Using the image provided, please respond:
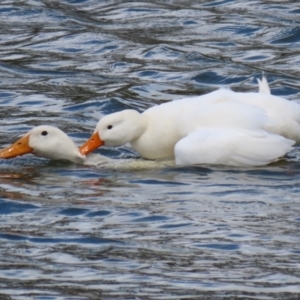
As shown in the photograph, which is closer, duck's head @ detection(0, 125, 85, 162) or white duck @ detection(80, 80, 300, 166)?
white duck @ detection(80, 80, 300, 166)

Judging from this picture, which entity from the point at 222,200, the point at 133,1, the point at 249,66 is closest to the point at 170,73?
the point at 249,66

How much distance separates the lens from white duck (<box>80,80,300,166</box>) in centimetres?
941

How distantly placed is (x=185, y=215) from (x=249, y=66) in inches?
237

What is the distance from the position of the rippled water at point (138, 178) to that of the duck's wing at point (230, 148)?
0.32ft

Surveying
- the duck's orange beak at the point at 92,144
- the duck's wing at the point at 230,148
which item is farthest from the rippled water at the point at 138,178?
the duck's orange beak at the point at 92,144

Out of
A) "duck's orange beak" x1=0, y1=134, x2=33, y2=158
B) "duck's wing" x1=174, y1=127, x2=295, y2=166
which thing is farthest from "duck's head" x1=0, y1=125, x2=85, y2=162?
"duck's wing" x1=174, y1=127, x2=295, y2=166

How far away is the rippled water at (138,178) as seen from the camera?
6.67 m

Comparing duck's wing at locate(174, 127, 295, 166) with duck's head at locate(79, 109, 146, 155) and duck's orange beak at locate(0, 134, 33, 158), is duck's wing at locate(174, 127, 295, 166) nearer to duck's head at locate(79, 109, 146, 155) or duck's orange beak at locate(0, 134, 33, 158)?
duck's head at locate(79, 109, 146, 155)

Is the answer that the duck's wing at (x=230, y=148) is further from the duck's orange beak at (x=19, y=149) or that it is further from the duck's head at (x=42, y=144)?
the duck's orange beak at (x=19, y=149)

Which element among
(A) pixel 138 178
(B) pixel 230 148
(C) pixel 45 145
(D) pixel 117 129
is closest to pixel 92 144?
(D) pixel 117 129

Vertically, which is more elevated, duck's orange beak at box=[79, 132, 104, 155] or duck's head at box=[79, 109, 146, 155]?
duck's head at box=[79, 109, 146, 155]

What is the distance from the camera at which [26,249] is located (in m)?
7.21

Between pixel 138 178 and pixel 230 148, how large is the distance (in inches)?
29.9

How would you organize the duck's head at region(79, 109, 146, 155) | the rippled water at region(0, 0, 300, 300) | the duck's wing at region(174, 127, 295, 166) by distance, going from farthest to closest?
the duck's head at region(79, 109, 146, 155)
the duck's wing at region(174, 127, 295, 166)
the rippled water at region(0, 0, 300, 300)
